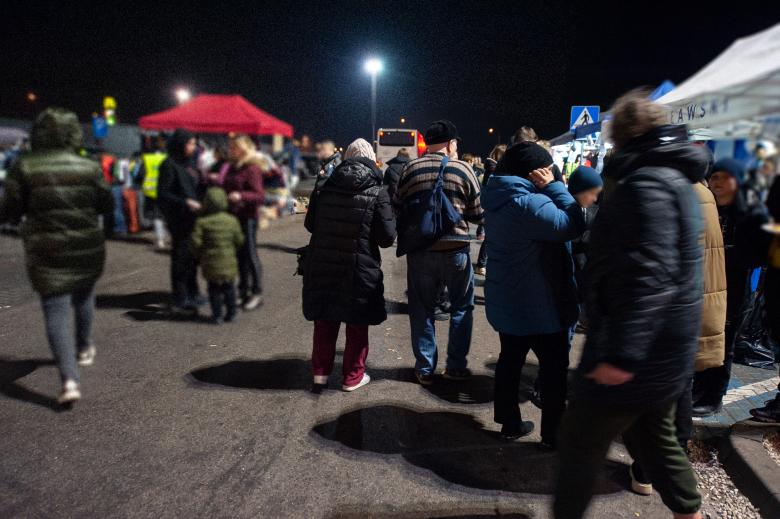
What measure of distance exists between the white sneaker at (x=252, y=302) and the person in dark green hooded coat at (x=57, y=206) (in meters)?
0.31

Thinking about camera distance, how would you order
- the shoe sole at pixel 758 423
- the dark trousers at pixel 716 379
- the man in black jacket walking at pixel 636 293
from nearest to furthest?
the man in black jacket walking at pixel 636 293 → the shoe sole at pixel 758 423 → the dark trousers at pixel 716 379

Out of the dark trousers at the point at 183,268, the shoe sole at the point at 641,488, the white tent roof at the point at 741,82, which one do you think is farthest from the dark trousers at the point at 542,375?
the dark trousers at the point at 183,268

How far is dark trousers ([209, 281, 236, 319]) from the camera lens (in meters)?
1.06

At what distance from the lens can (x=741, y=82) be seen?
842 millimetres

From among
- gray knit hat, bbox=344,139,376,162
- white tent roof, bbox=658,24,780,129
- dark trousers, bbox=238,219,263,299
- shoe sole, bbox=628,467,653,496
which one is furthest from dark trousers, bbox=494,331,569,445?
dark trousers, bbox=238,219,263,299

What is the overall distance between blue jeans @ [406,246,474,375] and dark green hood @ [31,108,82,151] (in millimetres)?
2938

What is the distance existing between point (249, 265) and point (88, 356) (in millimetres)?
397

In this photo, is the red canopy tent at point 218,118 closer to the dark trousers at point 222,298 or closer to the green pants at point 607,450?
the dark trousers at point 222,298

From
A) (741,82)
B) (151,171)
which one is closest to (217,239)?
(151,171)

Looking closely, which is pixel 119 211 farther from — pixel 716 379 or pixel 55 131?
pixel 716 379

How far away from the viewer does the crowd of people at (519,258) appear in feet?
2.96

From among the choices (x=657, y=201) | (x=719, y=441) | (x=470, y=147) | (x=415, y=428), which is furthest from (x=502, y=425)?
(x=470, y=147)

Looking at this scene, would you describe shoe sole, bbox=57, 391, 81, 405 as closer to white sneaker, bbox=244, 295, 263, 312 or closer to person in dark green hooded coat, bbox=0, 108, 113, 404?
person in dark green hooded coat, bbox=0, 108, 113, 404

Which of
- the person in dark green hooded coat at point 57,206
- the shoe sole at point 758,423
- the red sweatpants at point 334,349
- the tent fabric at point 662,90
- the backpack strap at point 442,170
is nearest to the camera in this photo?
the person in dark green hooded coat at point 57,206
